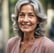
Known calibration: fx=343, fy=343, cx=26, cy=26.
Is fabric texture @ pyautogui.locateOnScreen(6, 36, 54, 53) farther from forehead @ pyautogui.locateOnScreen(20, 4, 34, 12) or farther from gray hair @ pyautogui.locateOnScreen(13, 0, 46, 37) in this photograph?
forehead @ pyautogui.locateOnScreen(20, 4, 34, 12)

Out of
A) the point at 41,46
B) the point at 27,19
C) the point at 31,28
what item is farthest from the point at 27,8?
the point at 41,46

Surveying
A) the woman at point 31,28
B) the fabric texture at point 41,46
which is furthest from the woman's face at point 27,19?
the fabric texture at point 41,46

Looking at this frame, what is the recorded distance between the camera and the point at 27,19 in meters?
4.21

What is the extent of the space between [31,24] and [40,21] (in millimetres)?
167

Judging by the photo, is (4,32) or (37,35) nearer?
(37,35)

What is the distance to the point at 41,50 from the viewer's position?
4148 mm

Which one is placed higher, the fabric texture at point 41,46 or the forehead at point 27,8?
the forehead at point 27,8

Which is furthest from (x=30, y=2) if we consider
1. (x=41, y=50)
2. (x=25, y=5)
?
(x=41, y=50)

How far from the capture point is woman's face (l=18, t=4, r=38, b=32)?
13.8ft

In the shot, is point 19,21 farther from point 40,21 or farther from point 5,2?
point 5,2

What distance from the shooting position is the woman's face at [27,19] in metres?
4.21

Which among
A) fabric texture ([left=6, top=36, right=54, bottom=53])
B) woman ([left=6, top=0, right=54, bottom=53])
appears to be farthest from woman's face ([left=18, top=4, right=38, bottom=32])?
fabric texture ([left=6, top=36, right=54, bottom=53])

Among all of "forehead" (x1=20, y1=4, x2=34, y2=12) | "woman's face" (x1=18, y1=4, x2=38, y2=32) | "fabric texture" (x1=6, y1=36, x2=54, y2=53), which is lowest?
"fabric texture" (x1=6, y1=36, x2=54, y2=53)

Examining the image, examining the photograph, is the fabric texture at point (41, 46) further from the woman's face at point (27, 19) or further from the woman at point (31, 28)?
the woman's face at point (27, 19)
